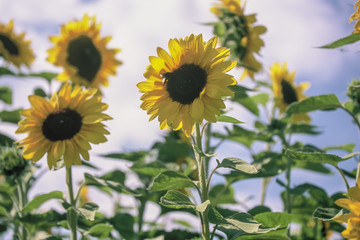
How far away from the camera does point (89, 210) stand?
212 cm

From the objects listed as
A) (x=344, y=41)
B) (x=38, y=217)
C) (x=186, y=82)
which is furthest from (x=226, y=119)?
(x=38, y=217)

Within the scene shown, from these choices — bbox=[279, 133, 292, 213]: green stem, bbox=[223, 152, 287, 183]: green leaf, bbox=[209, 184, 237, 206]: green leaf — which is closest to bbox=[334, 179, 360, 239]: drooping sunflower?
bbox=[223, 152, 287, 183]: green leaf

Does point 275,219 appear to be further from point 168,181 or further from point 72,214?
point 72,214

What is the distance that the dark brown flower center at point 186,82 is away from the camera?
1889 millimetres

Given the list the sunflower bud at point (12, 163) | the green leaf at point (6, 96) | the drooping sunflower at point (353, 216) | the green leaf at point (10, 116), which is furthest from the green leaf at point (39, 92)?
the drooping sunflower at point (353, 216)

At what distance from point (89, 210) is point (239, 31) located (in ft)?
5.10

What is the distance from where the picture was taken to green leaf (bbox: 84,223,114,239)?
224 cm

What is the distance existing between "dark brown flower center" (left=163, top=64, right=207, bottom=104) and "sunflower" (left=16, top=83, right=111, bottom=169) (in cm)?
48

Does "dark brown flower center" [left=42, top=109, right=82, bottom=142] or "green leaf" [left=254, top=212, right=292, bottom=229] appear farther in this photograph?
"dark brown flower center" [left=42, top=109, right=82, bottom=142]

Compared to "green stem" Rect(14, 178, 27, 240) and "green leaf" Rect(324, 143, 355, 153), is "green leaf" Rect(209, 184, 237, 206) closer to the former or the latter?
"green leaf" Rect(324, 143, 355, 153)

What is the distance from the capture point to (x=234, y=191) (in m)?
3.12

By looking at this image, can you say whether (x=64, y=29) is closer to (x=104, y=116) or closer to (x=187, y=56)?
(x=104, y=116)

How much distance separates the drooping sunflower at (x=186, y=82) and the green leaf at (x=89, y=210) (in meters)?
0.50

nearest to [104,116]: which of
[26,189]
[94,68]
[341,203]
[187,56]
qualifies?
[187,56]
